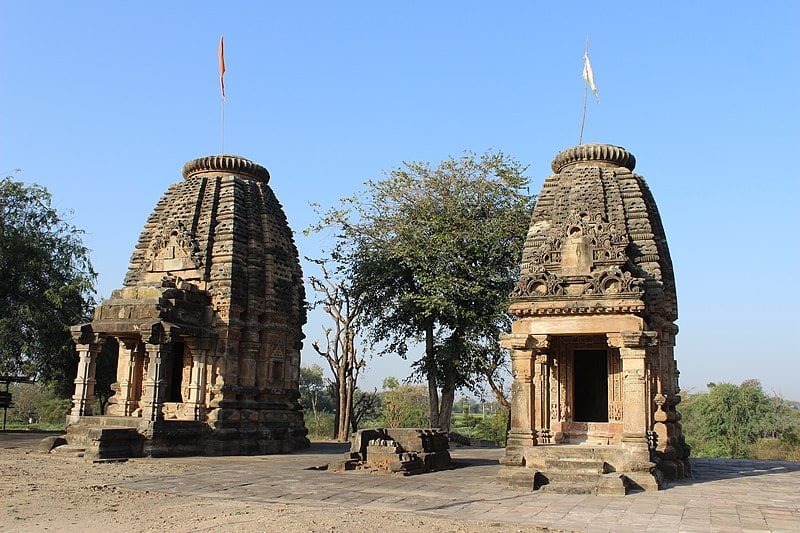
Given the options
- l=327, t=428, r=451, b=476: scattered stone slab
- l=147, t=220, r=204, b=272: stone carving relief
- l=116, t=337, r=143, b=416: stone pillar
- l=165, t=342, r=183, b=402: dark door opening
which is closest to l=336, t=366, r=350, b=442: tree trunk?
l=165, t=342, r=183, b=402: dark door opening

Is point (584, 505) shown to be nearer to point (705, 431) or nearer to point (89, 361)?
point (89, 361)

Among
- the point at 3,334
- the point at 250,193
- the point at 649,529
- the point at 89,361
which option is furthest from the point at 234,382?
the point at 649,529

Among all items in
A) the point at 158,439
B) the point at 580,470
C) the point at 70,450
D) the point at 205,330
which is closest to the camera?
the point at 580,470

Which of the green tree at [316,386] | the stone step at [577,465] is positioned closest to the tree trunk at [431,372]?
the stone step at [577,465]

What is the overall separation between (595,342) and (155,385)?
1046 cm

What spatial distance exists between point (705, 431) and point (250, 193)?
2690 centimetres

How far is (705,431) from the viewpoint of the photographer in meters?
36.0

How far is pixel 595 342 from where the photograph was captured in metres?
15.2

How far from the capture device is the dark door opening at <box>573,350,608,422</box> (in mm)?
15547

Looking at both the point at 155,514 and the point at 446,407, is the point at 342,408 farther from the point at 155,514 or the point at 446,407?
the point at 155,514

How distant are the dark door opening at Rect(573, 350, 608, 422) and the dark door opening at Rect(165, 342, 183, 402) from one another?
1124 cm

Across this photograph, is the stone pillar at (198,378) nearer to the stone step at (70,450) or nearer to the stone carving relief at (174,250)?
the stone carving relief at (174,250)

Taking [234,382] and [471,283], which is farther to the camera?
[471,283]

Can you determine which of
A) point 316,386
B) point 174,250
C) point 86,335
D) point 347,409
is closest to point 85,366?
point 86,335
